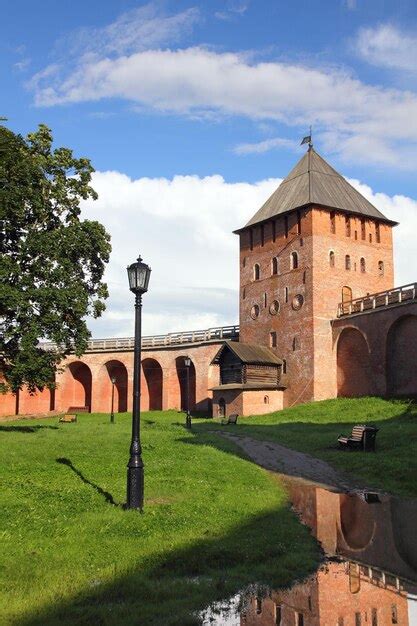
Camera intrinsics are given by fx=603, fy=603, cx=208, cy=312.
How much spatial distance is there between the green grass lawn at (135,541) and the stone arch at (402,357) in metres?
21.1

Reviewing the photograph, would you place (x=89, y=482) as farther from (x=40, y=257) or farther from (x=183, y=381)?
(x=183, y=381)

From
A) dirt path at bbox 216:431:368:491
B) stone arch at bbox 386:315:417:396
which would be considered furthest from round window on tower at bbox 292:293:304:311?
dirt path at bbox 216:431:368:491

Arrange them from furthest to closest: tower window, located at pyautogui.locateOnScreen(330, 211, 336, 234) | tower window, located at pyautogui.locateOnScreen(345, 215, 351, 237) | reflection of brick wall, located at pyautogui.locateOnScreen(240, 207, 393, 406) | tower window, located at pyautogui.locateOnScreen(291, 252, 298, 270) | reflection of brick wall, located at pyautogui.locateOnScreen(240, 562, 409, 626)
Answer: tower window, located at pyautogui.locateOnScreen(345, 215, 351, 237) → tower window, located at pyautogui.locateOnScreen(291, 252, 298, 270) → tower window, located at pyautogui.locateOnScreen(330, 211, 336, 234) → reflection of brick wall, located at pyautogui.locateOnScreen(240, 207, 393, 406) → reflection of brick wall, located at pyautogui.locateOnScreen(240, 562, 409, 626)

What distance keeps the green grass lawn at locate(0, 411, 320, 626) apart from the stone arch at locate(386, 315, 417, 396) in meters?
21.1

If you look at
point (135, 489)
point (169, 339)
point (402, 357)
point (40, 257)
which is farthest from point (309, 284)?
point (135, 489)

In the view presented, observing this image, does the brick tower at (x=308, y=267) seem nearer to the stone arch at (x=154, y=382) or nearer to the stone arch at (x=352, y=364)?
the stone arch at (x=352, y=364)

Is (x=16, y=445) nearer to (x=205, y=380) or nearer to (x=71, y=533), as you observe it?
(x=71, y=533)

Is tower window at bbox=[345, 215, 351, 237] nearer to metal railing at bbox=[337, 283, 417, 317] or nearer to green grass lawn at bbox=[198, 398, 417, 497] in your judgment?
metal railing at bbox=[337, 283, 417, 317]

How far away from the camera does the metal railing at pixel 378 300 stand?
1287 inches

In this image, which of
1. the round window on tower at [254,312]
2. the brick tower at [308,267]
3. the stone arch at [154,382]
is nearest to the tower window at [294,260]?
the brick tower at [308,267]

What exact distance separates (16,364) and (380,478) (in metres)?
12.8

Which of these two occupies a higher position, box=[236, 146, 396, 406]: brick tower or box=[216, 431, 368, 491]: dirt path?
box=[236, 146, 396, 406]: brick tower

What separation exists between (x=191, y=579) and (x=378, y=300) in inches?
1201

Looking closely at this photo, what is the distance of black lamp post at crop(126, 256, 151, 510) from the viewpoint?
9491mm
